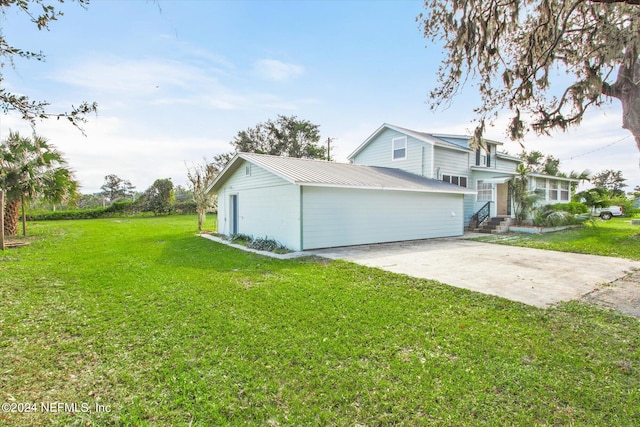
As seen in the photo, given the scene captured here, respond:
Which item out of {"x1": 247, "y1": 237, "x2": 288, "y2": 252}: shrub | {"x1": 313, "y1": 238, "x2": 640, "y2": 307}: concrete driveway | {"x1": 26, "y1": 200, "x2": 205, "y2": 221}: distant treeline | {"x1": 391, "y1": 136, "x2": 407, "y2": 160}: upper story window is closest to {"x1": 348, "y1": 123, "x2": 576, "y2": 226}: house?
{"x1": 391, "y1": 136, "x2": 407, "y2": 160}: upper story window

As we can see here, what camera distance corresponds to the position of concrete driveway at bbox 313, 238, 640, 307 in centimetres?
586

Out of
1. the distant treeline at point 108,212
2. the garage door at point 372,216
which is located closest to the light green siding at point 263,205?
the garage door at point 372,216

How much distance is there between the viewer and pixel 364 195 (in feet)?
38.1

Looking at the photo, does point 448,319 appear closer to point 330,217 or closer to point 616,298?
point 616,298

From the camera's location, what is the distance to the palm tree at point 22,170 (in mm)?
12148

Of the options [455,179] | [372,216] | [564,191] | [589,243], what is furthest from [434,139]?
[564,191]

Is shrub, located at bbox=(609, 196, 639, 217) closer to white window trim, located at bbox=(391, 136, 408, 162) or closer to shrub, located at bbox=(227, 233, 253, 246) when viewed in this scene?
white window trim, located at bbox=(391, 136, 408, 162)

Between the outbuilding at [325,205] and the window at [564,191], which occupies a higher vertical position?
the window at [564,191]

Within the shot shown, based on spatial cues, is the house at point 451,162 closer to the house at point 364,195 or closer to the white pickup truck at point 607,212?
the house at point 364,195

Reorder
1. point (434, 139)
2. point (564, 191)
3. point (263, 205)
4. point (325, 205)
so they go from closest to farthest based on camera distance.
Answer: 1. point (325, 205)
2. point (263, 205)
3. point (434, 139)
4. point (564, 191)

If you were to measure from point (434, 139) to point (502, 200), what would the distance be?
6.62m

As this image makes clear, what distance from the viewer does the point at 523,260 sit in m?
8.74

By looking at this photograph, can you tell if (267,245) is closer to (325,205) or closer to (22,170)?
(325,205)

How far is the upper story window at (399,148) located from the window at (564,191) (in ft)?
42.0
